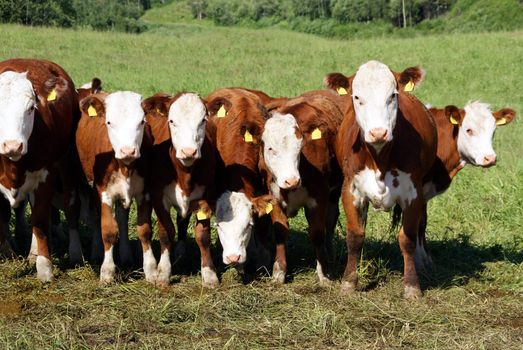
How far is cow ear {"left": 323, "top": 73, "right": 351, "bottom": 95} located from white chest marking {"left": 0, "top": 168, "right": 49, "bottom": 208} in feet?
10.1

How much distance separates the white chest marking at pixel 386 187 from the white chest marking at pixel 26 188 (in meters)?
3.27

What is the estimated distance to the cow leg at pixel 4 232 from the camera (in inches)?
330

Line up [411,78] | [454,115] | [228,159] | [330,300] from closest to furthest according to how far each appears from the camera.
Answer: [330,300] < [411,78] < [228,159] < [454,115]

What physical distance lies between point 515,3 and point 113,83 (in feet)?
159

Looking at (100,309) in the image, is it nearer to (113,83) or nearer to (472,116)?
(472,116)

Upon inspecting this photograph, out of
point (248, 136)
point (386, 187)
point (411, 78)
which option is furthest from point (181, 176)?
point (411, 78)

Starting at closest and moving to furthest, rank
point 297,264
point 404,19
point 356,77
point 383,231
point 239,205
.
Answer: point 356,77 → point 239,205 → point 297,264 → point 383,231 → point 404,19

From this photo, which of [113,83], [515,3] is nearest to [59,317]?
[113,83]

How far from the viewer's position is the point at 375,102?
6785 mm

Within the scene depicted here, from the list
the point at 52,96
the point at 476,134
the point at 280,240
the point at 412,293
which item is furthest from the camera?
the point at 476,134

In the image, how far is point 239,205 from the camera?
7848mm

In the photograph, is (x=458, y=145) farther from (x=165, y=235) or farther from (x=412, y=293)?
(x=165, y=235)

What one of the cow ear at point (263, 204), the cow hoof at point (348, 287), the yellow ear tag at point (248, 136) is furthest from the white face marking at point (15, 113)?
the cow hoof at point (348, 287)

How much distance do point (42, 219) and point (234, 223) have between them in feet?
6.72
